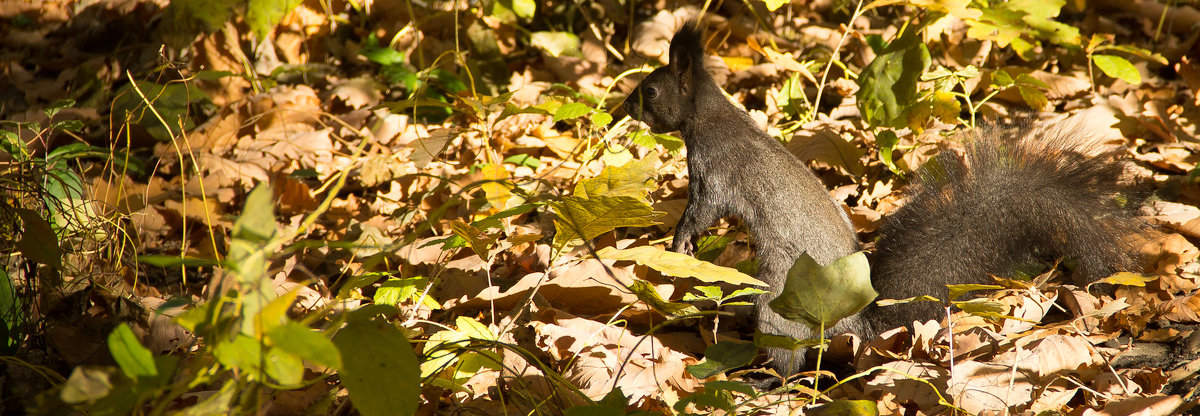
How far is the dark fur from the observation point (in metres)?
2.39

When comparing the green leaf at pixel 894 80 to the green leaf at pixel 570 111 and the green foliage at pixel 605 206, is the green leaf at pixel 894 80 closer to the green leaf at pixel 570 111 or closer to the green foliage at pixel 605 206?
the green leaf at pixel 570 111

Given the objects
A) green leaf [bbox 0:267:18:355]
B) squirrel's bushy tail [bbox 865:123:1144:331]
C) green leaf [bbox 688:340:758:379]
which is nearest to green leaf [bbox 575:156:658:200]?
green leaf [bbox 688:340:758:379]

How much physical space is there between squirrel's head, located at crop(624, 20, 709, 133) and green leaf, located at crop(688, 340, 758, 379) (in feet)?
4.00

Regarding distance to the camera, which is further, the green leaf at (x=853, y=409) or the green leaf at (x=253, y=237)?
the green leaf at (x=853, y=409)

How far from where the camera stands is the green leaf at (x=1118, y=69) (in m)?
3.00

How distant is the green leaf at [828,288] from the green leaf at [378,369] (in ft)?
2.52

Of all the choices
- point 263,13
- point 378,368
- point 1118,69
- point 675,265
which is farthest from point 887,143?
point 263,13

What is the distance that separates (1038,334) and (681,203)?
134 centimetres

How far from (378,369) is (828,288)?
887 mm

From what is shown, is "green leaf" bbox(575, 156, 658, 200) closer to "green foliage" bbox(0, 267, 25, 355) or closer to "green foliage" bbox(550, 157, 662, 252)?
"green foliage" bbox(550, 157, 662, 252)

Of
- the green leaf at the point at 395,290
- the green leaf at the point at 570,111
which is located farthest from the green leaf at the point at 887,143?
the green leaf at the point at 395,290

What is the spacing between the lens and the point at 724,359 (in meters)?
1.70

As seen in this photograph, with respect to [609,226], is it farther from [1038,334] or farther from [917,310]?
[1038,334]

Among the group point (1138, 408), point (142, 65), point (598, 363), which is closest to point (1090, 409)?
point (1138, 408)
